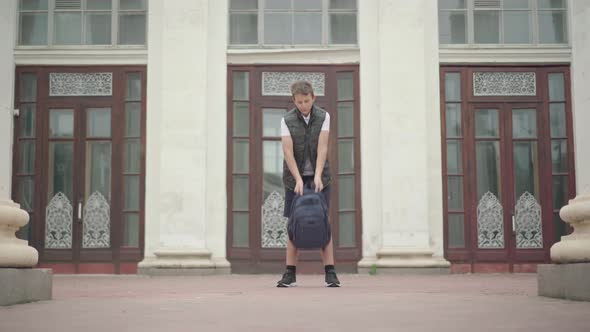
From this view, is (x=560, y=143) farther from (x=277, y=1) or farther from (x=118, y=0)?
(x=118, y=0)

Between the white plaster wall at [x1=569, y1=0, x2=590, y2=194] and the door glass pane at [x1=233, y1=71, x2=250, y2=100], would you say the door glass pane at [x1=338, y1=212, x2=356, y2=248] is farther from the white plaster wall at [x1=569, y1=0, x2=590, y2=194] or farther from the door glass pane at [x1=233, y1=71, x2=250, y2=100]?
the white plaster wall at [x1=569, y1=0, x2=590, y2=194]

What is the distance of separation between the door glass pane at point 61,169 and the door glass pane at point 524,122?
699 centimetres

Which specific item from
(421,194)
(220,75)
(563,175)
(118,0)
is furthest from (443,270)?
(118,0)

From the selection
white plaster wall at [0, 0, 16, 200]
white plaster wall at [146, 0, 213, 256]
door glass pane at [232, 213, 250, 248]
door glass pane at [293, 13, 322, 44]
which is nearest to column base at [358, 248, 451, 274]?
door glass pane at [232, 213, 250, 248]

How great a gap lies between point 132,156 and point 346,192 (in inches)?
135

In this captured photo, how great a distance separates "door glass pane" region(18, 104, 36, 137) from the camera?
1434 centimetres

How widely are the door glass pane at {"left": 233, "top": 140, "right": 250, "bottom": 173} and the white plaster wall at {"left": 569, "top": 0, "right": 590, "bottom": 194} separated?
514 centimetres

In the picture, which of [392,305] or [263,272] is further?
[263,272]

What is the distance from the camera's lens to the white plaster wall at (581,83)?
45.9ft

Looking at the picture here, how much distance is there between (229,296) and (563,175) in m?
8.26

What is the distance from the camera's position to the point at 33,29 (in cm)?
1458

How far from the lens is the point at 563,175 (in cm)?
1419

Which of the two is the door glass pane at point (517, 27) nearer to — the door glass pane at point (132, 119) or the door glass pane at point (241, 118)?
the door glass pane at point (241, 118)

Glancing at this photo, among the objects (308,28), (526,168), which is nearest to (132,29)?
A: (308,28)
